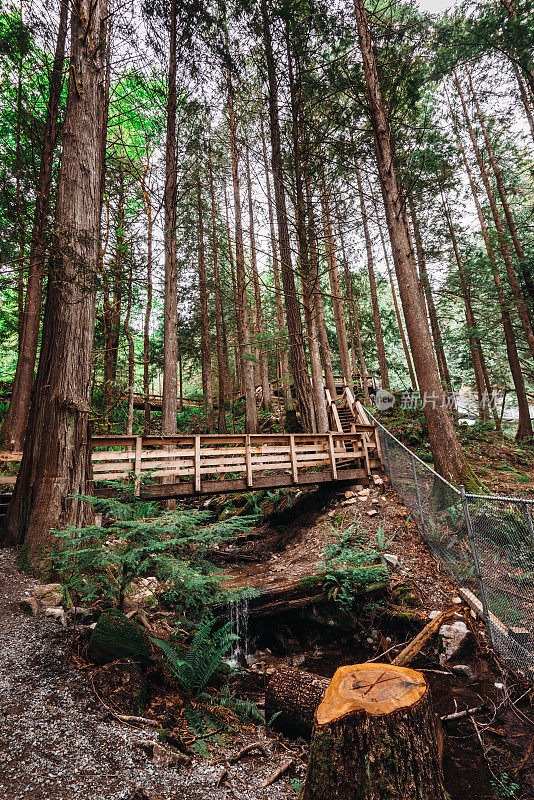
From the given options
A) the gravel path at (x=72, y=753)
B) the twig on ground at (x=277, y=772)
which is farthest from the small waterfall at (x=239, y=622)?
the twig on ground at (x=277, y=772)

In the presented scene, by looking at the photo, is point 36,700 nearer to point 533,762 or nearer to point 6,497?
point 533,762

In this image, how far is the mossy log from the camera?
3500mm

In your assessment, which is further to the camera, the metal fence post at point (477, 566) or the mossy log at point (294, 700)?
the metal fence post at point (477, 566)

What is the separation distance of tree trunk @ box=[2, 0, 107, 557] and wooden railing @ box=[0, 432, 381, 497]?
59.0 inches

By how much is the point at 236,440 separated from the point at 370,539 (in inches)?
143

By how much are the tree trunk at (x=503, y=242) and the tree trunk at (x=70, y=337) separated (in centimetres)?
1417

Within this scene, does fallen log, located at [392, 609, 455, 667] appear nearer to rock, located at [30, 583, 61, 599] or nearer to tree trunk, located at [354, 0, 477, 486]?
tree trunk, located at [354, 0, 477, 486]

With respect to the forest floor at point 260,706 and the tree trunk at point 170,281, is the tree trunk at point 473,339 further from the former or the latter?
the forest floor at point 260,706

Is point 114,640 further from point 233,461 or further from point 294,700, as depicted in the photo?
point 233,461

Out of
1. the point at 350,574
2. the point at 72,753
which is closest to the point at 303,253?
the point at 350,574

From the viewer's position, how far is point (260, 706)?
402 centimetres

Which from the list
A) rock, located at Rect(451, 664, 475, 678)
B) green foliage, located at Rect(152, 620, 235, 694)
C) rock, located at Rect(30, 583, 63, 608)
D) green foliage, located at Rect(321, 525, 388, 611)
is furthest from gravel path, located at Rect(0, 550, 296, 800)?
green foliage, located at Rect(321, 525, 388, 611)

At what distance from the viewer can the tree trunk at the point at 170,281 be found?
34.6 feet

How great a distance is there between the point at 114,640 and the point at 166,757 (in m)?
0.94
